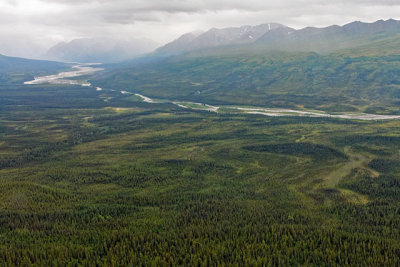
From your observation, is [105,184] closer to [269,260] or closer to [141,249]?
[141,249]

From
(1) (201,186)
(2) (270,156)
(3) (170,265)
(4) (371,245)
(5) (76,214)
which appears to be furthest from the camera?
(2) (270,156)

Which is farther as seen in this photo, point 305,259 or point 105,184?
point 105,184

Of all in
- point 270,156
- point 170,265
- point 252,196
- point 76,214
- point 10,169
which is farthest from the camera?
point 270,156

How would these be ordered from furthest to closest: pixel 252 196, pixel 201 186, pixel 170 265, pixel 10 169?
pixel 10 169 → pixel 201 186 → pixel 252 196 → pixel 170 265

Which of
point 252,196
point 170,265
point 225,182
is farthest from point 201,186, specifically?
point 170,265

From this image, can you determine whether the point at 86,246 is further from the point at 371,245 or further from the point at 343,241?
the point at 371,245

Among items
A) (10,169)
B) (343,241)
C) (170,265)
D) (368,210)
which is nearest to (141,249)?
(170,265)

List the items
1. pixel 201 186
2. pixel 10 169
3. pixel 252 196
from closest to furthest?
1. pixel 252 196
2. pixel 201 186
3. pixel 10 169

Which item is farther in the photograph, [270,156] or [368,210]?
[270,156]
